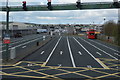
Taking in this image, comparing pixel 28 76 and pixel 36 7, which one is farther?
pixel 36 7

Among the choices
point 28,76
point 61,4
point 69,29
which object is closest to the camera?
point 28,76

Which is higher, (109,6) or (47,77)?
(109,6)

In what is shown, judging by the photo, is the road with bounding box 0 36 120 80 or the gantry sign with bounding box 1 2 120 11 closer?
the road with bounding box 0 36 120 80

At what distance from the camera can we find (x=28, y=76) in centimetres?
1063

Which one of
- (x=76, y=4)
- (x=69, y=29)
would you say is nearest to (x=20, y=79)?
(x=76, y=4)

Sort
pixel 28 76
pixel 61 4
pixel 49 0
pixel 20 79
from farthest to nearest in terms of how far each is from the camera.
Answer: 1. pixel 61 4
2. pixel 49 0
3. pixel 28 76
4. pixel 20 79

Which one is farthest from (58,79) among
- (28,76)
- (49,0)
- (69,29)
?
(69,29)

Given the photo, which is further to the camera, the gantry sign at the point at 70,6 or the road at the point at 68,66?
the gantry sign at the point at 70,6

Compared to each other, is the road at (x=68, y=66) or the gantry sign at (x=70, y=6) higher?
the gantry sign at (x=70, y=6)

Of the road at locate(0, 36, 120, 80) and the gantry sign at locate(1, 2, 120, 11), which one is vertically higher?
the gantry sign at locate(1, 2, 120, 11)

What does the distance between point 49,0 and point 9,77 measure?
12.1 m

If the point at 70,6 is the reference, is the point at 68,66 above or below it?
below

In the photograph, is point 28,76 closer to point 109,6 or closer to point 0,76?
point 0,76

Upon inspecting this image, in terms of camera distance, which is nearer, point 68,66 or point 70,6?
point 68,66
